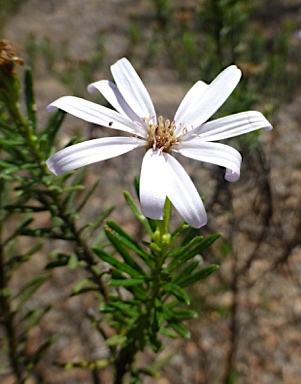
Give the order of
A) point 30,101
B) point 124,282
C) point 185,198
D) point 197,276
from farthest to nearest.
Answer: point 30,101 < point 197,276 < point 124,282 < point 185,198

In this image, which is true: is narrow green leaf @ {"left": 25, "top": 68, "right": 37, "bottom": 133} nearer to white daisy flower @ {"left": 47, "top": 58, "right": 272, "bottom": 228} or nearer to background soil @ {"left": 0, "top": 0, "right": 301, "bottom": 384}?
white daisy flower @ {"left": 47, "top": 58, "right": 272, "bottom": 228}

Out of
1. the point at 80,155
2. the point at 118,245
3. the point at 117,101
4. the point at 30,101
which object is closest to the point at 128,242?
the point at 118,245

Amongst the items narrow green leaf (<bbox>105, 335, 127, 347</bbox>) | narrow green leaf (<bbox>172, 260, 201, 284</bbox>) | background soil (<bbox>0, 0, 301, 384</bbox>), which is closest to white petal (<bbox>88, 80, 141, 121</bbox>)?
narrow green leaf (<bbox>172, 260, 201, 284</bbox>)

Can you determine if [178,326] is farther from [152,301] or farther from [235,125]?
[235,125]

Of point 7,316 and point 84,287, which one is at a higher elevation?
point 84,287

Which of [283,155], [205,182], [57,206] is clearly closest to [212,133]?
[57,206]

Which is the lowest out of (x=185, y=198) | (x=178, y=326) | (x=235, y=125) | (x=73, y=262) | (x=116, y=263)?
(x=178, y=326)
